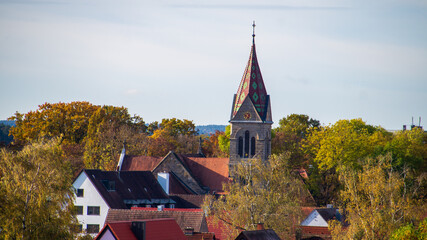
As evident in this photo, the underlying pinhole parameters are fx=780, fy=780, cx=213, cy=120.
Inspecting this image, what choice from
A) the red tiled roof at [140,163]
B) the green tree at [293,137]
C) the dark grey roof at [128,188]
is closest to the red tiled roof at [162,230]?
the dark grey roof at [128,188]

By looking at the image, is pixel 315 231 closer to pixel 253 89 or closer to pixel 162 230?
pixel 253 89

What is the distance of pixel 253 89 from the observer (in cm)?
7612

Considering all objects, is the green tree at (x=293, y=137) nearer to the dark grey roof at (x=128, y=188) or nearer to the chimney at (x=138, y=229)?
the dark grey roof at (x=128, y=188)

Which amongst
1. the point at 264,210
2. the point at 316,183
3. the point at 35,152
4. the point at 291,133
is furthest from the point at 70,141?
the point at 35,152

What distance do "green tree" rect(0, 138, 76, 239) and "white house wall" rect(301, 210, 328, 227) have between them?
28.7 meters

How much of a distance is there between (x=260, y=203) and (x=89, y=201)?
15662 millimetres

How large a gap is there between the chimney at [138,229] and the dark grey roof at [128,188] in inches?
747

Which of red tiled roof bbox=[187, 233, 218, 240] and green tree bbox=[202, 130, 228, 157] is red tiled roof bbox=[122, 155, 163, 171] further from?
red tiled roof bbox=[187, 233, 218, 240]

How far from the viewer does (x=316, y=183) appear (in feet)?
265

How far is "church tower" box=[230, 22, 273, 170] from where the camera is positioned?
74875 millimetres

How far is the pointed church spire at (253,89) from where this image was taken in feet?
248

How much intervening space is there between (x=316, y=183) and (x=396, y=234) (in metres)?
40.1

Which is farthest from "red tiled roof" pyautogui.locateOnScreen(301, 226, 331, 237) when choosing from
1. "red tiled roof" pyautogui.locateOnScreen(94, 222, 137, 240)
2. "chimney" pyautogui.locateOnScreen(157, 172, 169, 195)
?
"red tiled roof" pyautogui.locateOnScreen(94, 222, 137, 240)

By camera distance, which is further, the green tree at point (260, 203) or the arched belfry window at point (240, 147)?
the arched belfry window at point (240, 147)
